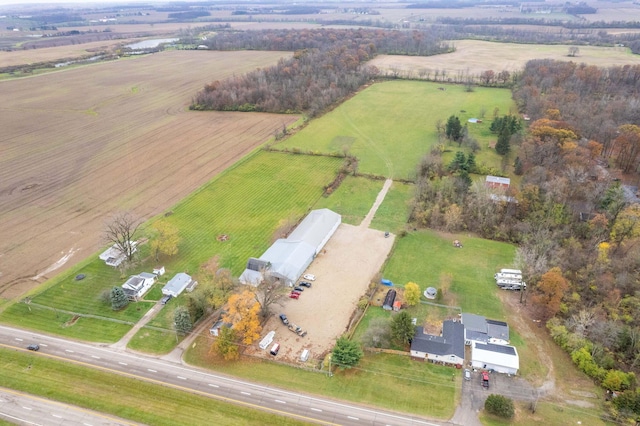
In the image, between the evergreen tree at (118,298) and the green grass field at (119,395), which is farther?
the evergreen tree at (118,298)

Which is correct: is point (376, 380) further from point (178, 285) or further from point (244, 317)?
point (178, 285)

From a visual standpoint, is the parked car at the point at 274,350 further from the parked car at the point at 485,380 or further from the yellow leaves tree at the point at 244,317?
the parked car at the point at 485,380

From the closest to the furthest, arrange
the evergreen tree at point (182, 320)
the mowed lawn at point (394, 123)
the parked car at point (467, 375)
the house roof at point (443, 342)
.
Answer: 1. the parked car at point (467, 375)
2. the house roof at point (443, 342)
3. the evergreen tree at point (182, 320)
4. the mowed lawn at point (394, 123)

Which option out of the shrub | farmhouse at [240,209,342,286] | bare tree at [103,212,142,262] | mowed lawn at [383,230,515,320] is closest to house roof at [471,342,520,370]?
the shrub

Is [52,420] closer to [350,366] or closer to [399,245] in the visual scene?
[350,366]

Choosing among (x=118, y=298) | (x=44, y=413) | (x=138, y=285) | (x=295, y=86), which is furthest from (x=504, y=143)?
(x=44, y=413)

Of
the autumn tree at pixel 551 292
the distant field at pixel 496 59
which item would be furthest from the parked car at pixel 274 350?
the distant field at pixel 496 59

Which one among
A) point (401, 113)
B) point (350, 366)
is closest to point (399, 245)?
point (350, 366)
